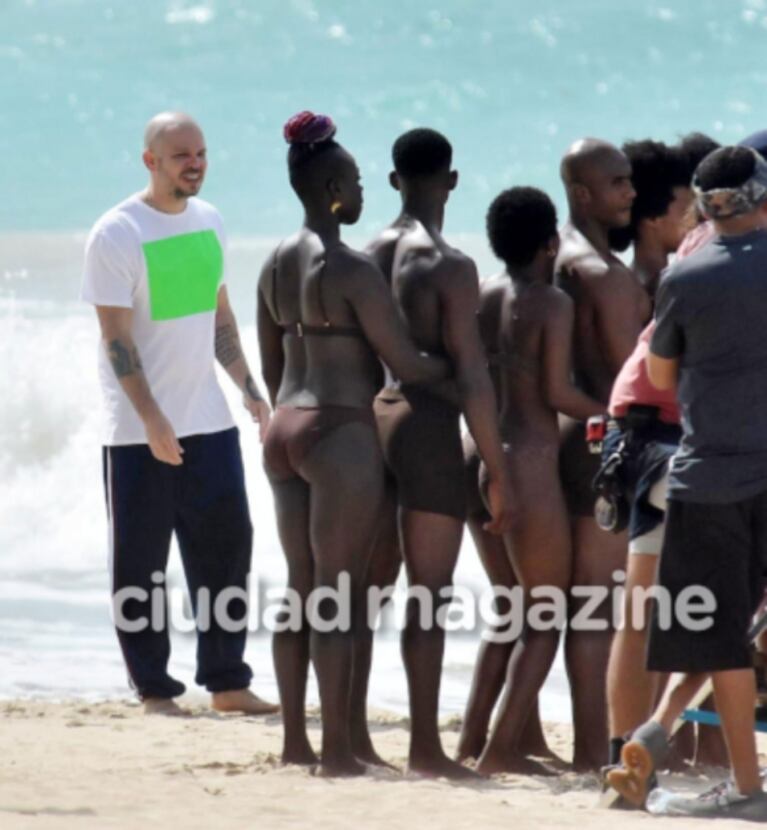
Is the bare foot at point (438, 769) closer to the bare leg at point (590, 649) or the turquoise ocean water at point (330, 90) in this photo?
the bare leg at point (590, 649)

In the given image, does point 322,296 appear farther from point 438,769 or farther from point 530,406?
point 438,769

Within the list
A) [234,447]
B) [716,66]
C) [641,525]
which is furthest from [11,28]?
[641,525]

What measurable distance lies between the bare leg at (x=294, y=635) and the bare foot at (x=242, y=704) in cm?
137

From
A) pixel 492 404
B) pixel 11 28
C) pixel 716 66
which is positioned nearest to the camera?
pixel 492 404

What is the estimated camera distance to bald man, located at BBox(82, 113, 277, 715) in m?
8.11

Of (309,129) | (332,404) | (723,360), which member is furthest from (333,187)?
(723,360)

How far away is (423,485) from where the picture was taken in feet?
21.9

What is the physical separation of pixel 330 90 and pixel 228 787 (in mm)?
24067

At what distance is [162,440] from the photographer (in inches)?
308

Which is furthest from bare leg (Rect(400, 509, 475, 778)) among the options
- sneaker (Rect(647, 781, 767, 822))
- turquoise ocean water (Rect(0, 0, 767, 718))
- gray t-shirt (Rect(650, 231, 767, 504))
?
turquoise ocean water (Rect(0, 0, 767, 718))

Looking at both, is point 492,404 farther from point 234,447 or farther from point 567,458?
point 234,447

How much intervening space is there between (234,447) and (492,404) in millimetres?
1890

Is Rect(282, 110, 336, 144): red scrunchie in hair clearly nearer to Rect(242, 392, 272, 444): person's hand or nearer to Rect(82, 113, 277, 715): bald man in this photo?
Rect(82, 113, 277, 715): bald man

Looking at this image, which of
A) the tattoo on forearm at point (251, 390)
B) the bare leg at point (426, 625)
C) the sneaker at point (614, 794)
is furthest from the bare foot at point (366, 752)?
the tattoo on forearm at point (251, 390)
